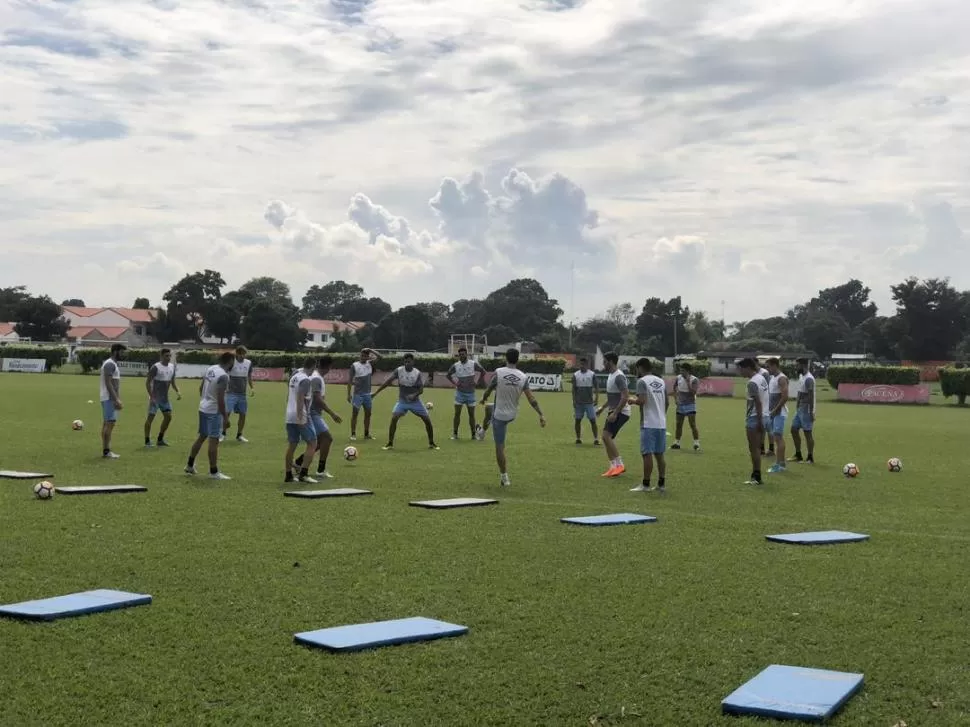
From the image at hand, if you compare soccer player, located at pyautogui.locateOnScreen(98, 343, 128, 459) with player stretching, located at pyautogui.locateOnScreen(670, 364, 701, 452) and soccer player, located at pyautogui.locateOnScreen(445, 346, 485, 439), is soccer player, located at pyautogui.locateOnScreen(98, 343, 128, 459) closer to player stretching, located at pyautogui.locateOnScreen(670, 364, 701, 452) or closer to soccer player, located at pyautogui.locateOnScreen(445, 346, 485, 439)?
soccer player, located at pyautogui.locateOnScreen(445, 346, 485, 439)

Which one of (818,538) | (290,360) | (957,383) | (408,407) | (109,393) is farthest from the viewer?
(290,360)

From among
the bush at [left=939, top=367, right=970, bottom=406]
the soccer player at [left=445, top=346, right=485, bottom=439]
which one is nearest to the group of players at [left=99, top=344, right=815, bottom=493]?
the soccer player at [left=445, top=346, right=485, bottom=439]

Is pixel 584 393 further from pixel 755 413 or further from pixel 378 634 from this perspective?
pixel 378 634

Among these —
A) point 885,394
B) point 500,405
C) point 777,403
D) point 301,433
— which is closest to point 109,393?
point 301,433

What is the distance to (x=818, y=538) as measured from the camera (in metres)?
11.7

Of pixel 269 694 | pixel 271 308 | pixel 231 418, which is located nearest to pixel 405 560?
pixel 269 694

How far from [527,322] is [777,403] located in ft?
396

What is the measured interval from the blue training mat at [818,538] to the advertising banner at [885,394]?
4477 cm

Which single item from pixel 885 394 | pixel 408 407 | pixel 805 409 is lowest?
pixel 885 394

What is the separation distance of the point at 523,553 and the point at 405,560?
126 centimetres

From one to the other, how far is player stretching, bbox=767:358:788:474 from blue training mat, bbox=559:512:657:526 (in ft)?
18.9

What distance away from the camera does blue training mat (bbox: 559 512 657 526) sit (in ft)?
41.4

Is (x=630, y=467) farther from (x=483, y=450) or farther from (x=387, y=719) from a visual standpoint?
(x=387, y=719)

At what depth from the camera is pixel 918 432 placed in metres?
31.6
